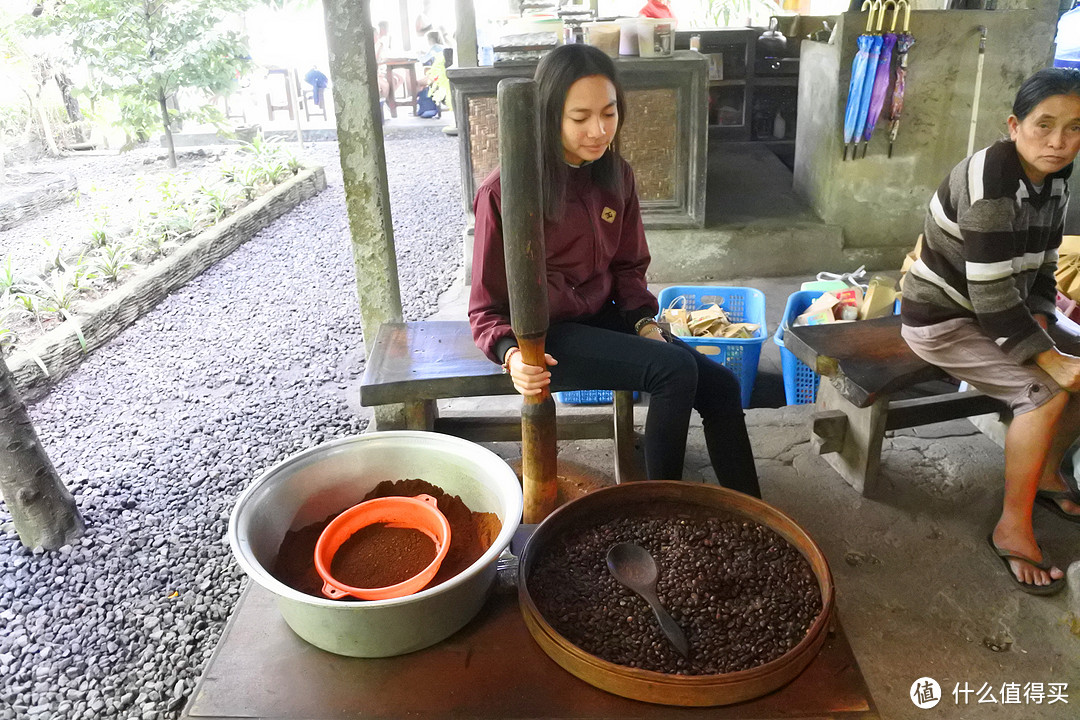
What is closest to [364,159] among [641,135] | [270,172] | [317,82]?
[641,135]

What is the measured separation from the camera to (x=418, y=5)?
47.1 ft

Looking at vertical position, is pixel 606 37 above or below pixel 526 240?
above

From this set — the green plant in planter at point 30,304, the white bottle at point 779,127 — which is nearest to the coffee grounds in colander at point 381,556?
the green plant in planter at point 30,304

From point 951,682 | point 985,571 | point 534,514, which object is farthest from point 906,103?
point 534,514

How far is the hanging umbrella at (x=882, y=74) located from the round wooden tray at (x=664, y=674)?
143 inches

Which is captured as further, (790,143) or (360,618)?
(790,143)

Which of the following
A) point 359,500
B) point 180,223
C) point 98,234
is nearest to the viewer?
point 359,500

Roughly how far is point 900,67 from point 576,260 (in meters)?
3.18

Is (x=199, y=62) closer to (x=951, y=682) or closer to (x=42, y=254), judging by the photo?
(x=42, y=254)

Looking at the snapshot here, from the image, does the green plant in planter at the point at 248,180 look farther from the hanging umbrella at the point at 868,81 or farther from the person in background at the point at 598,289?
the person in background at the point at 598,289

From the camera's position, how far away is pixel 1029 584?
2.24m

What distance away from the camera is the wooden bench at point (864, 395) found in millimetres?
2457

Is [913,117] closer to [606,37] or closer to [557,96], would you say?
[606,37]

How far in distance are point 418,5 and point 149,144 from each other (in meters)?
6.18
